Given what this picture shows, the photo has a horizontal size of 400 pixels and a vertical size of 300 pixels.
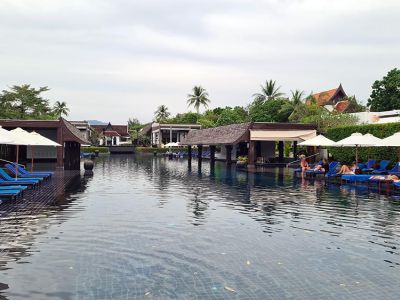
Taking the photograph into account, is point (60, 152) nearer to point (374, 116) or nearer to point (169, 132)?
point (374, 116)

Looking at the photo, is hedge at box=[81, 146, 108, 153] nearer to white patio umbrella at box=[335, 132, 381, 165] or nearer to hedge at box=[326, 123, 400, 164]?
hedge at box=[326, 123, 400, 164]

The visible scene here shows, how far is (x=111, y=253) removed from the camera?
817 cm

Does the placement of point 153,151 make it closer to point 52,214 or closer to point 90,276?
point 52,214

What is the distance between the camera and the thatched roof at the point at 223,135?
34875mm

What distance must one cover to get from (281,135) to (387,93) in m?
29.9

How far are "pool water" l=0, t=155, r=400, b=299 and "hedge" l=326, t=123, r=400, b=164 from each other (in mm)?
10702

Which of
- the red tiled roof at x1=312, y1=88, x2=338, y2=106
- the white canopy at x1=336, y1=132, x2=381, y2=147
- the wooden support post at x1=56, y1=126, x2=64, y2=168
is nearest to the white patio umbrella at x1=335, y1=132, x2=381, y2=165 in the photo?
the white canopy at x1=336, y1=132, x2=381, y2=147

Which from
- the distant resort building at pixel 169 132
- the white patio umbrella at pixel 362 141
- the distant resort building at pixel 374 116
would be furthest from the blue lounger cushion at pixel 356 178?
the distant resort building at pixel 169 132

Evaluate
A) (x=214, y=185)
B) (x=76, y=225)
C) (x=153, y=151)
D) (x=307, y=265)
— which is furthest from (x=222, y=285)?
(x=153, y=151)

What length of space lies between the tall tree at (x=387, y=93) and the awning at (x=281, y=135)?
2616cm

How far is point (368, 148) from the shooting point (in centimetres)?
2753

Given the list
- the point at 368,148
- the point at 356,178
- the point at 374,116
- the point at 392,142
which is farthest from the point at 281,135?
the point at 392,142

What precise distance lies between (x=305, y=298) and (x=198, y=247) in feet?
10.1

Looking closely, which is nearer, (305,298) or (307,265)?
(305,298)
